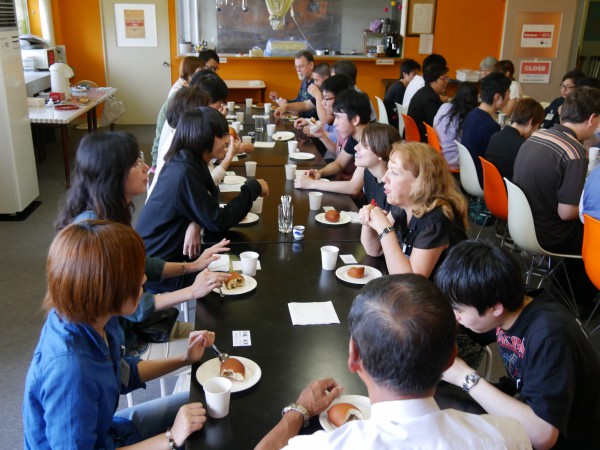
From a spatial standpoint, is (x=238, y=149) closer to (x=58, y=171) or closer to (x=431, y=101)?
(x=431, y=101)

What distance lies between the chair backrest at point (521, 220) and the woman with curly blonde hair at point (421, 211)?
1.18 meters

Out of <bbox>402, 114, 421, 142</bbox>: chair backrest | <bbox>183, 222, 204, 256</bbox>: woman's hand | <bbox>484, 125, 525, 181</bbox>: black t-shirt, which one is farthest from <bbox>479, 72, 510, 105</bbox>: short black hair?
<bbox>183, 222, 204, 256</bbox>: woman's hand

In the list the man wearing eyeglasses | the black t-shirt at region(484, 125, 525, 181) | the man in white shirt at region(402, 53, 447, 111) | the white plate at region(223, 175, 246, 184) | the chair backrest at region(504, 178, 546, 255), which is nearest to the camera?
the chair backrest at region(504, 178, 546, 255)

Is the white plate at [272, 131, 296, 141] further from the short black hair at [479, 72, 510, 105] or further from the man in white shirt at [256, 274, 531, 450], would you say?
the man in white shirt at [256, 274, 531, 450]

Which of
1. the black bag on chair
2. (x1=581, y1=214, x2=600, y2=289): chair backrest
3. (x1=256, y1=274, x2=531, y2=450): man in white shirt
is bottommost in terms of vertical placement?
the black bag on chair

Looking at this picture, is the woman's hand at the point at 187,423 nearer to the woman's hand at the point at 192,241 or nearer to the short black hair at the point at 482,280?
the short black hair at the point at 482,280

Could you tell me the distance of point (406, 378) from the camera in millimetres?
1152

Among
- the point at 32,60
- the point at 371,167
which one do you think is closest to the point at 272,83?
the point at 32,60

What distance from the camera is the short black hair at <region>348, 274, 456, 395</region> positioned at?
1.14 meters

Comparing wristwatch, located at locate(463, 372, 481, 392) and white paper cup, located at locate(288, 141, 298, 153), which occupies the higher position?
white paper cup, located at locate(288, 141, 298, 153)

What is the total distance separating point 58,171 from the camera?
661cm

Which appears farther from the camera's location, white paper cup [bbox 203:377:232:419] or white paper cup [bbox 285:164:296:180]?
white paper cup [bbox 285:164:296:180]

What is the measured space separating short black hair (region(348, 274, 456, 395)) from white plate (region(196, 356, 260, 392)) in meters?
0.58

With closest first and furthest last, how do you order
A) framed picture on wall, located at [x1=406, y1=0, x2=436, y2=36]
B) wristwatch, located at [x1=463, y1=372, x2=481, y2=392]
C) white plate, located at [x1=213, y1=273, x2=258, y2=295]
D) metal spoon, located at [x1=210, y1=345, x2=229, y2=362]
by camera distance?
wristwatch, located at [x1=463, y1=372, x2=481, y2=392], metal spoon, located at [x1=210, y1=345, x2=229, y2=362], white plate, located at [x1=213, y1=273, x2=258, y2=295], framed picture on wall, located at [x1=406, y1=0, x2=436, y2=36]
